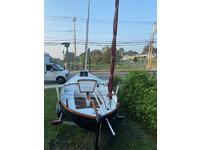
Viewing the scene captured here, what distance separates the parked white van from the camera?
1387 mm

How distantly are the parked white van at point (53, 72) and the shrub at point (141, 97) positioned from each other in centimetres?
42

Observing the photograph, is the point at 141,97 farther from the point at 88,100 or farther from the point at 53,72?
the point at 53,72

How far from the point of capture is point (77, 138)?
1529mm

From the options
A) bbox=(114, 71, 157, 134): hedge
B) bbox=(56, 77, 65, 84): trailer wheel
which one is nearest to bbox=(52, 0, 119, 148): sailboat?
bbox=(56, 77, 65, 84): trailer wheel

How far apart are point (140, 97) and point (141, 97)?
17 millimetres

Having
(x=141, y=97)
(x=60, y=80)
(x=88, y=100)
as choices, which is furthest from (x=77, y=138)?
(x=141, y=97)

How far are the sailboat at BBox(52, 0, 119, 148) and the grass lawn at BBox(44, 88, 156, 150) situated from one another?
0.16 ft

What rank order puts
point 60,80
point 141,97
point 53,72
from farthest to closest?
point 141,97 → point 60,80 → point 53,72

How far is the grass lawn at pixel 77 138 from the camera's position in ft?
4.78

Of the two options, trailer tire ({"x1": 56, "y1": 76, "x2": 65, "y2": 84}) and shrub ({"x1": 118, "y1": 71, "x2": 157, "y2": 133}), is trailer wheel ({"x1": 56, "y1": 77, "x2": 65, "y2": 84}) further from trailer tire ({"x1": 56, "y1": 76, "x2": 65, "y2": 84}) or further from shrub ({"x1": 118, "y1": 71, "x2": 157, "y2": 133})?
shrub ({"x1": 118, "y1": 71, "x2": 157, "y2": 133})

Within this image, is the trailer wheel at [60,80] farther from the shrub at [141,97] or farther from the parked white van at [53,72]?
the shrub at [141,97]

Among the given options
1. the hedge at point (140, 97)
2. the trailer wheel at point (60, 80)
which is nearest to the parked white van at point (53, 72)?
the trailer wheel at point (60, 80)
